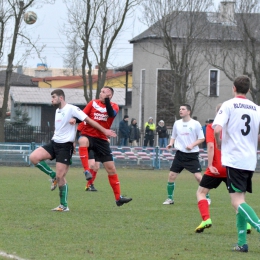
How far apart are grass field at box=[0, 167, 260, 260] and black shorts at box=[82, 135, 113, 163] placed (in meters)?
0.87

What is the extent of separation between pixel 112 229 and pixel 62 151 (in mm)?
2229

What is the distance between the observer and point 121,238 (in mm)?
8133

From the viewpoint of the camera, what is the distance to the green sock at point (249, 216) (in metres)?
7.15

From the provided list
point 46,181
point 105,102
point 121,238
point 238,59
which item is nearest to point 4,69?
point 238,59

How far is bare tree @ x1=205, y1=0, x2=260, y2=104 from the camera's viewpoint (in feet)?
117

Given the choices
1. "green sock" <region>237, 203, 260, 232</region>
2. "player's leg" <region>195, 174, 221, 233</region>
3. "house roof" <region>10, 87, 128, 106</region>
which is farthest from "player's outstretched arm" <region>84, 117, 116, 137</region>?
"house roof" <region>10, 87, 128, 106</region>

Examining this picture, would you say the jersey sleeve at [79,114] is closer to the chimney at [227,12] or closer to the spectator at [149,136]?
the spectator at [149,136]

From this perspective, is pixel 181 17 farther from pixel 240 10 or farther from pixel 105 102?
pixel 105 102


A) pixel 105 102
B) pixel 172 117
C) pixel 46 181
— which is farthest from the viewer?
pixel 172 117

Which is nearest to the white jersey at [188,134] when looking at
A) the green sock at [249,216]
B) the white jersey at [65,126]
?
the white jersey at [65,126]

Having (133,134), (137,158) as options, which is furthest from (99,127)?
(133,134)

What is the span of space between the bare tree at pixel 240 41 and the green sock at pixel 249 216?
29.1 m

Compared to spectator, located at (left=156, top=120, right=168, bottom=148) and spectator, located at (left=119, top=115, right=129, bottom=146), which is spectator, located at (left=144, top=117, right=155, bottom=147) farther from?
spectator, located at (left=119, top=115, right=129, bottom=146)

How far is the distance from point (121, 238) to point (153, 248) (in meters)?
0.78
